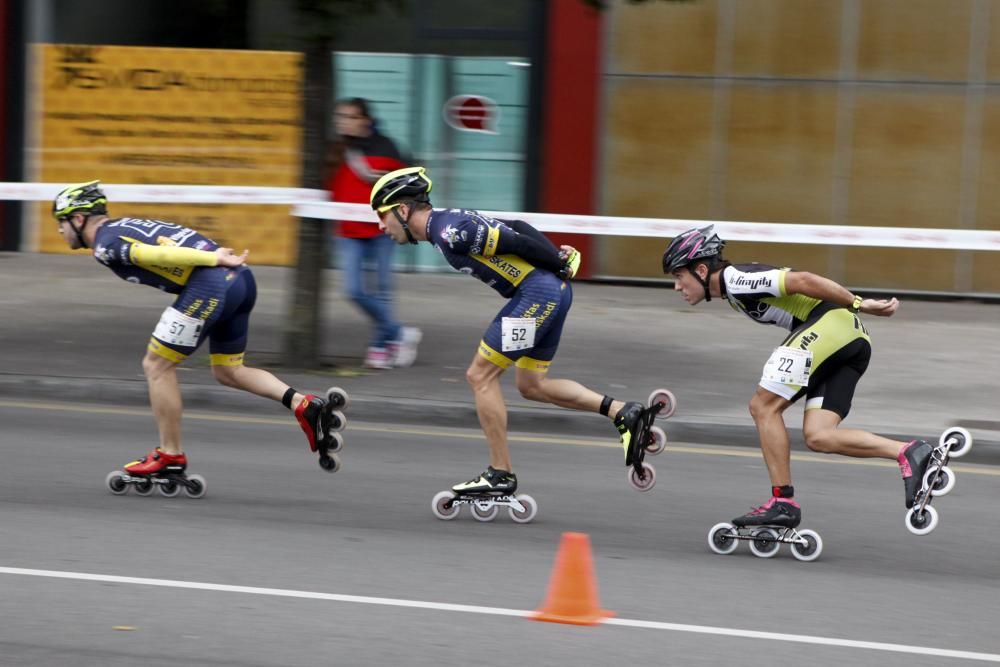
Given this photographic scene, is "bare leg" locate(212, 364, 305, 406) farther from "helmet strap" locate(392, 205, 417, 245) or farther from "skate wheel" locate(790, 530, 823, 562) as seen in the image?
"skate wheel" locate(790, 530, 823, 562)

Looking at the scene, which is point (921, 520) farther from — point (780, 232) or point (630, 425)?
point (780, 232)

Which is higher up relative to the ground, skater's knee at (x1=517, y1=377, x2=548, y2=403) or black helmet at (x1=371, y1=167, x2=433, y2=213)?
black helmet at (x1=371, y1=167, x2=433, y2=213)

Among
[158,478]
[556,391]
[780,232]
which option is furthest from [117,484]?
[780,232]

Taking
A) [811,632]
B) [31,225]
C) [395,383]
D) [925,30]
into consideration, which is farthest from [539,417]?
[31,225]

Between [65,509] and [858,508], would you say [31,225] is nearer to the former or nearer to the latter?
[65,509]

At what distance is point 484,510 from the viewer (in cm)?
786

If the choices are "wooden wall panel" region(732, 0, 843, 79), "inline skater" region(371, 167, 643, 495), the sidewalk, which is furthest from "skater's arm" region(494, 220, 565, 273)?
"wooden wall panel" region(732, 0, 843, 79)

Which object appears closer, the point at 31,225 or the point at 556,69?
the point at 556,69

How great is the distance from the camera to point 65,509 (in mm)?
7773

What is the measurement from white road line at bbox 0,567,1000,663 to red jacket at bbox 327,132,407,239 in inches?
224

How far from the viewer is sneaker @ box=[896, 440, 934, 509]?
6848mm

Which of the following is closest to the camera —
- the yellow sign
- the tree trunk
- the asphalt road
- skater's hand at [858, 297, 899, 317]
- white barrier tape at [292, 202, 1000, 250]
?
the asphalt road

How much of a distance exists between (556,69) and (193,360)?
21.5ft

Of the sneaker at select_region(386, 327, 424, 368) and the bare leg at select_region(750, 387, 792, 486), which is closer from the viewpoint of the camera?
the bare leg at select_region(750, 387, 792, 486)
